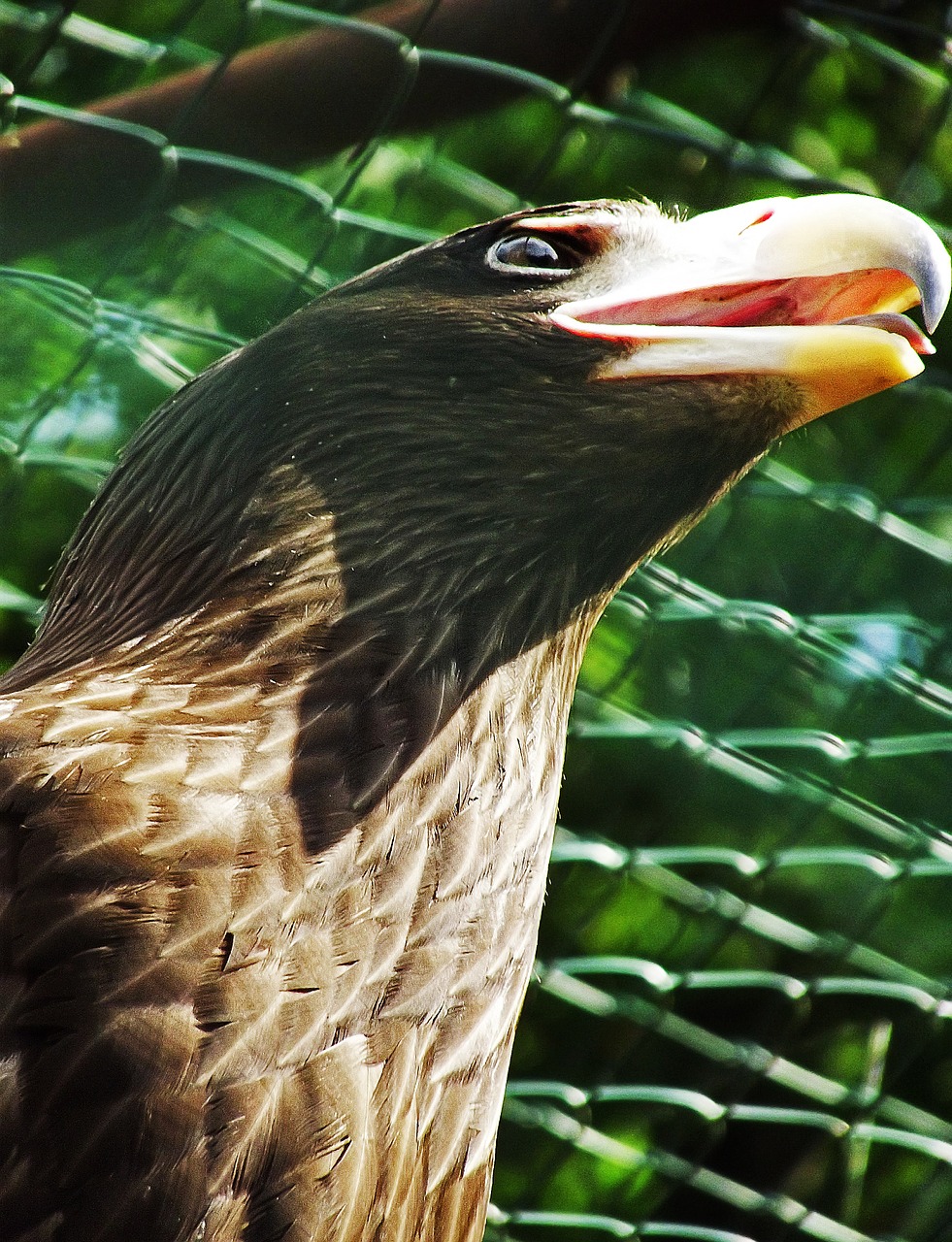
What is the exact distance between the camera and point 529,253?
147 centimetres

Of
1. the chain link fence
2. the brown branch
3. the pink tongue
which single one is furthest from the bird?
the chain link fence

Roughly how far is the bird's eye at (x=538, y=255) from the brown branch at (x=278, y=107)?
1.56ft

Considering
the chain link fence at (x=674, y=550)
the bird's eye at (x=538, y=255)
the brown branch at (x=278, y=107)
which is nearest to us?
the bird's eye at (x=538, y=255)

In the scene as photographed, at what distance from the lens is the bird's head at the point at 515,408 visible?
1319 millimetres

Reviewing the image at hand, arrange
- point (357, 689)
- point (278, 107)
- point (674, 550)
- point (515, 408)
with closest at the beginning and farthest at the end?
point (357, 689) < point (515, 408) < point (278, 107) < point (674, 550)

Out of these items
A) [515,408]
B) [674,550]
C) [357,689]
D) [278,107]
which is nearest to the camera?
[357,689]

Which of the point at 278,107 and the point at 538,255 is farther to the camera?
the point at 278,107

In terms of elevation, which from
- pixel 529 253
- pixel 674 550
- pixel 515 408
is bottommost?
pixel 674 550

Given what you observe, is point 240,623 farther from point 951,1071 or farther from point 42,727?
point 951,1071

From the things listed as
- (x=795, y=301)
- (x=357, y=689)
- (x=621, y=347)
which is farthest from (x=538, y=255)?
(x=357, y=689)

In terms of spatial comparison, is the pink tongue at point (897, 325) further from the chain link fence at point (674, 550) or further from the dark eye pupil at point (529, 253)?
the chain link fence at point (674, 550)

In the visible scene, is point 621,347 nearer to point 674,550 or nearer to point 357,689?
point 357,689

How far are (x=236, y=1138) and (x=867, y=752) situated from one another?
5.87 feet

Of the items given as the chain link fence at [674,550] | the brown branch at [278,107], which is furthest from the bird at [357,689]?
the chain link fence at [674,550]
